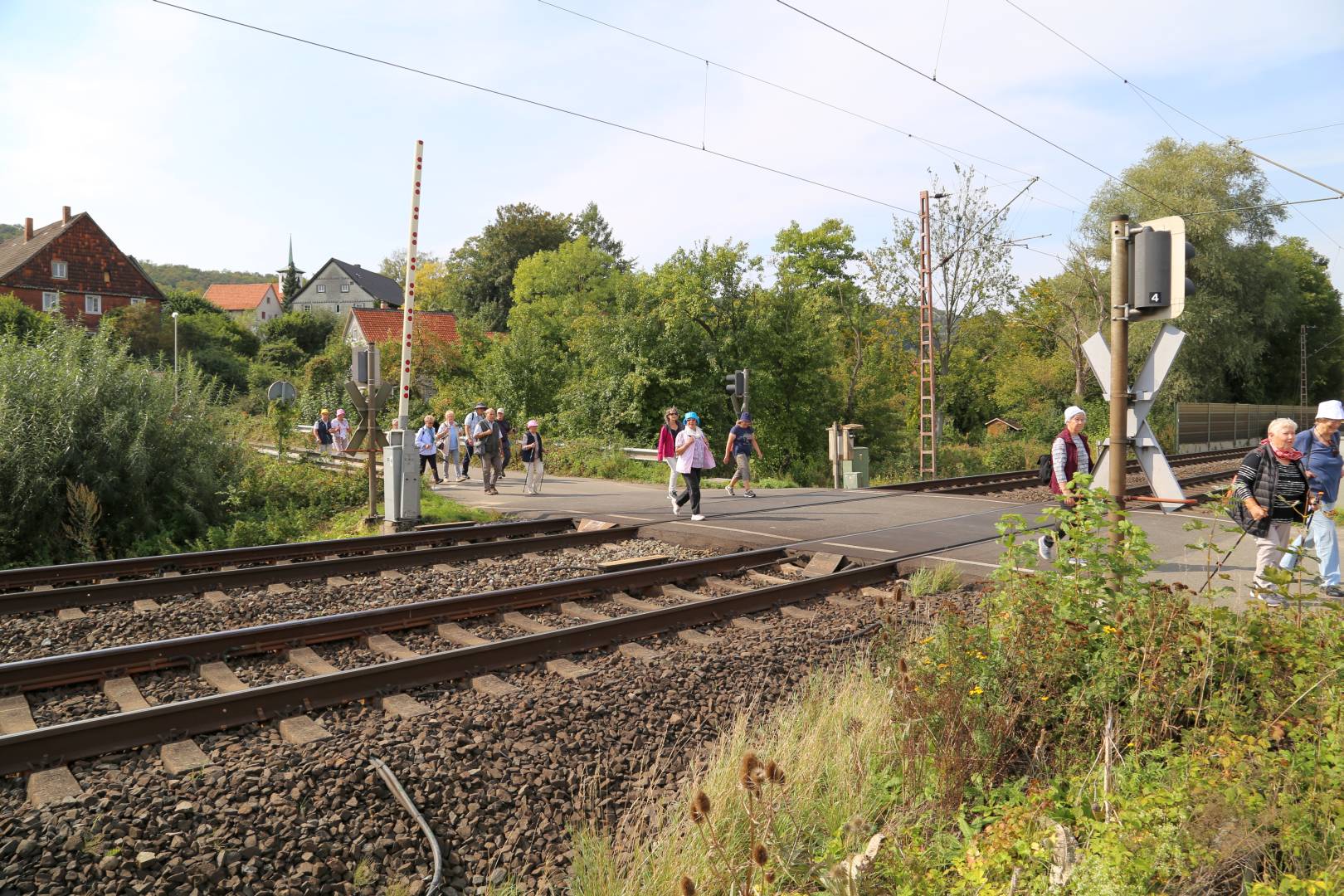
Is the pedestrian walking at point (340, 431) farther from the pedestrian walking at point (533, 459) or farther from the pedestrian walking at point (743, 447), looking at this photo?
the pedestrian walking at point (743, 447)

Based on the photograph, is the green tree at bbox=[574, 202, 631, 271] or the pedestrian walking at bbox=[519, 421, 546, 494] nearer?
the pedestrian walking at bbox=[519, 421, 546, 494]

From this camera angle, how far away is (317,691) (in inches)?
228

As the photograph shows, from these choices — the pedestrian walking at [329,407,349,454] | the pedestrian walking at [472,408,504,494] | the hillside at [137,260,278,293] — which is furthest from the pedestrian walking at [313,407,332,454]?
the hillside at [137,260,278,293]

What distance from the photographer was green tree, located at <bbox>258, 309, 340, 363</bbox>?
73.1 m

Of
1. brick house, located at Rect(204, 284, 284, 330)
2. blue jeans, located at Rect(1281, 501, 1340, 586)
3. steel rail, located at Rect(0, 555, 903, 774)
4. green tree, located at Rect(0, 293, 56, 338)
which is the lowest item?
steel rail, located at Rect(0, 555, 903, 774)

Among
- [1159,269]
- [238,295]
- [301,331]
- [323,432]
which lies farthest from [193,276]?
[1159,269]

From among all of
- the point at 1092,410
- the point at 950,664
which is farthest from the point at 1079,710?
the point at 1092,410

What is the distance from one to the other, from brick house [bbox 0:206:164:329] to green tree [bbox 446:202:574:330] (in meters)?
22.8

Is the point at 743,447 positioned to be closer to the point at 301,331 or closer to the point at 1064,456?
the point at 1064,456

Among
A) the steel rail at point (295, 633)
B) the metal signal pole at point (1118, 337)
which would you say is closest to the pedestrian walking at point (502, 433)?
the steel rail at point (295, 633)

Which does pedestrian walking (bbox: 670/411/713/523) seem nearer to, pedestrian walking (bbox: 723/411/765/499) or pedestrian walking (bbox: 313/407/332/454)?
pedestrian walking (bbox: 723/411/765/499)

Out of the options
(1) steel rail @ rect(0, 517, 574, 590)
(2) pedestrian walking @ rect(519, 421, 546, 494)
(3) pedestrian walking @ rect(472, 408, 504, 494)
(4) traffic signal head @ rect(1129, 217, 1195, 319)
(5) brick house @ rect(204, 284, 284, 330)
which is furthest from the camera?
(5) brick house @ rect(204, 284, 284, 330)

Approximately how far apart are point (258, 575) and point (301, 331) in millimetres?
69559

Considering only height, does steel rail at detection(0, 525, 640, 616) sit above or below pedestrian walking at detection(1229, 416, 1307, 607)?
below
